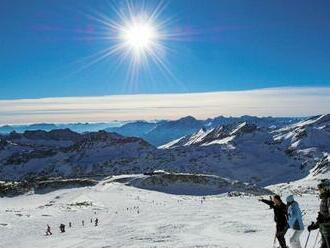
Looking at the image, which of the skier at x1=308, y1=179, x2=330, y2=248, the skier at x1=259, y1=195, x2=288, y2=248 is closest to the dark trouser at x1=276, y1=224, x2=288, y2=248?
the skier at x1=259, y1=195, x2=288, y2=248

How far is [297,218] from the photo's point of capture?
1422 cm

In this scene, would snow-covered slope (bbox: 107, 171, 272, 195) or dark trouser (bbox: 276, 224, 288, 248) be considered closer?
dark trouser (bbox: 276, 224, 288, 248)

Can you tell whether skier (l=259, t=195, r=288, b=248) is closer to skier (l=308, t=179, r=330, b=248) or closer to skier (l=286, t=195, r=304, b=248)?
skier (l=286, t=195, r=304, b=248)

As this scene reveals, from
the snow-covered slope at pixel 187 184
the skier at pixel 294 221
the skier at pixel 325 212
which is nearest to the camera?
the skier at pixel 325 212

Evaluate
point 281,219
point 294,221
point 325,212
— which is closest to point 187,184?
point 281,219

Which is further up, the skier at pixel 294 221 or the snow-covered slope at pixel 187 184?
the snow-covered slope at pixel 187 184

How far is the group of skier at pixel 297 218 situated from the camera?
12.4 metres

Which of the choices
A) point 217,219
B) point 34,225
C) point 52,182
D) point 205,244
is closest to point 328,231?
point 205,244

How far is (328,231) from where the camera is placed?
40.6 feet

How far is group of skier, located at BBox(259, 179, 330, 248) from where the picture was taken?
12.4 meters

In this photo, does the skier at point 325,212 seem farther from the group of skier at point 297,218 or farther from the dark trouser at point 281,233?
the dark trouser at point 281,233

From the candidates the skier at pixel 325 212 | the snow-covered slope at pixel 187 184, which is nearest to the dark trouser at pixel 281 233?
A: the skier at pixel 325 212

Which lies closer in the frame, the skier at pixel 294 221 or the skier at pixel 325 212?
the skier at pixel 325 212

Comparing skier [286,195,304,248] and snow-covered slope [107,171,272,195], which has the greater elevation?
snow-covered slope [107,171,272,195]
